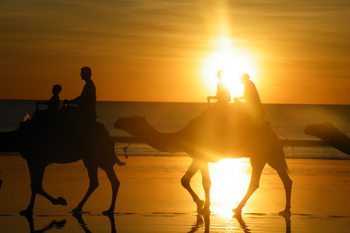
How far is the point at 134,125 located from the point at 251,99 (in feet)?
8.82

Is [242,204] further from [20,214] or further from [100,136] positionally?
[20,214]

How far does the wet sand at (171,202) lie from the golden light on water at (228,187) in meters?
0.02

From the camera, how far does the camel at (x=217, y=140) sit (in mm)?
19172

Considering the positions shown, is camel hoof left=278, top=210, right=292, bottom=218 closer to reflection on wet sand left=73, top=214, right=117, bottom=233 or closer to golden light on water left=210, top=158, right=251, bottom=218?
golden light on water left=210, top=158, right=251, bottom=218

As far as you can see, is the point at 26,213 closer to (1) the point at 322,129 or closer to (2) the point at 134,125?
(2) the point at 134,125

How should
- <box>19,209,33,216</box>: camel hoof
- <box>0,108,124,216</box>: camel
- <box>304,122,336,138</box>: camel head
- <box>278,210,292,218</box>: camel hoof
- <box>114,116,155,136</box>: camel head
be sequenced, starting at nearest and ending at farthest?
<box>19,209,33,216</box>: camel hoof, <box>114,116,155,136</box>: camel head, <box>304,122,336,138</box>: camel head, <box>278,210,292,218</box>: camel hoof, <box>0,108,124,216</box>: camel

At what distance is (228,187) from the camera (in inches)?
1059

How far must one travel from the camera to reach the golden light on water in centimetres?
2069

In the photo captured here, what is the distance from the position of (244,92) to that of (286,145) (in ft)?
148

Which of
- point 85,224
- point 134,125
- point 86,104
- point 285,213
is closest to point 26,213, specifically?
point 85,224

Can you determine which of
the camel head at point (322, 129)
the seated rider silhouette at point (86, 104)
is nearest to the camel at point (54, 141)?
the seated rider silhouette at point (86, 104)

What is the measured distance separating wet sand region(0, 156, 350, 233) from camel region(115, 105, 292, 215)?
0.69 m

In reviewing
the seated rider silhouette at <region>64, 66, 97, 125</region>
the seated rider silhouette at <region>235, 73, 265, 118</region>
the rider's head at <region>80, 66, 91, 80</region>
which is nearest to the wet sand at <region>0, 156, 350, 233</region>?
the seated rider silhouette at <region>64, 66, 97, 125</region>

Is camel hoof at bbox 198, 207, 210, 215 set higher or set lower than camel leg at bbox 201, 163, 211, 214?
lower
